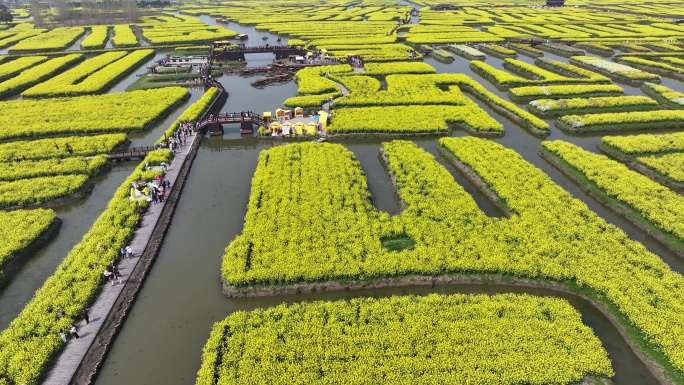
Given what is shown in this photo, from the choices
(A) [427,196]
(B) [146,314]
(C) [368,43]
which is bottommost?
(B) [146,314]

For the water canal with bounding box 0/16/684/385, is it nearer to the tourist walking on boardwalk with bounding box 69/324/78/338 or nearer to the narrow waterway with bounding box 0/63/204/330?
the narrow waterway with bounding box 0/63/204/330

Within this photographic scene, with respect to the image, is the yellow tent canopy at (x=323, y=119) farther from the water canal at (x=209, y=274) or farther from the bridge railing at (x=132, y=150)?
the bridge railing at (x=132, y=150)

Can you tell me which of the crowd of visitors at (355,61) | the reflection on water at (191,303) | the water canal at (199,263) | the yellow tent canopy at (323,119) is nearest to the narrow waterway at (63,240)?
the water canal at (199,263)

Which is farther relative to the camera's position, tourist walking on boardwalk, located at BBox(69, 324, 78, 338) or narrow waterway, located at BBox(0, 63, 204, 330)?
narrow waterway, located at BBox(0, 63, 204, 330)

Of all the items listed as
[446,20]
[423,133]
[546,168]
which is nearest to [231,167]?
[423,133]

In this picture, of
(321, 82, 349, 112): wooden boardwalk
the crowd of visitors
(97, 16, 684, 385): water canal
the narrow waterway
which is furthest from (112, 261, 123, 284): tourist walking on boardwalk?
the crowd of visitors

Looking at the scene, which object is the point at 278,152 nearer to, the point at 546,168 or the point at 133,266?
the point at 133,266
